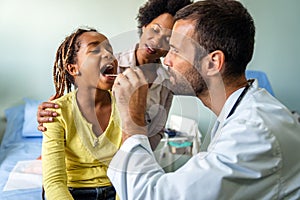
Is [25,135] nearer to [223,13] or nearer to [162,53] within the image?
[162,53]

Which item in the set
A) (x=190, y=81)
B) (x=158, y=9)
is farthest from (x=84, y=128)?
(x=158, y=9)

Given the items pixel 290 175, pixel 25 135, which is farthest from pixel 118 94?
pixel 25 135

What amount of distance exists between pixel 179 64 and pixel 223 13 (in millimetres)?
188

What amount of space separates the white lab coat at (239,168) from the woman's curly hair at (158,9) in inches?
33.6

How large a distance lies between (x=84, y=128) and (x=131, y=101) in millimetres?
318

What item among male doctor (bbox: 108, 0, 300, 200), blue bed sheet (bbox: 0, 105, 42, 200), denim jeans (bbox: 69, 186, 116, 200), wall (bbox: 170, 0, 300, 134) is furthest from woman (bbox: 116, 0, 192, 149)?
wall (bbox: 170, 0, 300, 134)

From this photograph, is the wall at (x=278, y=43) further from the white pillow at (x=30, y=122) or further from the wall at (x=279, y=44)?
the white pillow at (x=30, y=122)

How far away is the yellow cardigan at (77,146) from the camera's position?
3.70 ft

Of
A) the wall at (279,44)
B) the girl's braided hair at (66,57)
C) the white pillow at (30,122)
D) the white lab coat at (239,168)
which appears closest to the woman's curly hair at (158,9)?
the girl's braided hair at (66,57)

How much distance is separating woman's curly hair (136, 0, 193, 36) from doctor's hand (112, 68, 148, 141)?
27.2 inches

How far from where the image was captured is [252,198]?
81cm

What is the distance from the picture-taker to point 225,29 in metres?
0.96

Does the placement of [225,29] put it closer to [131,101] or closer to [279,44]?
[131,101]

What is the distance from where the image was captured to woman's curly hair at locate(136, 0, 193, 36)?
1.60m
